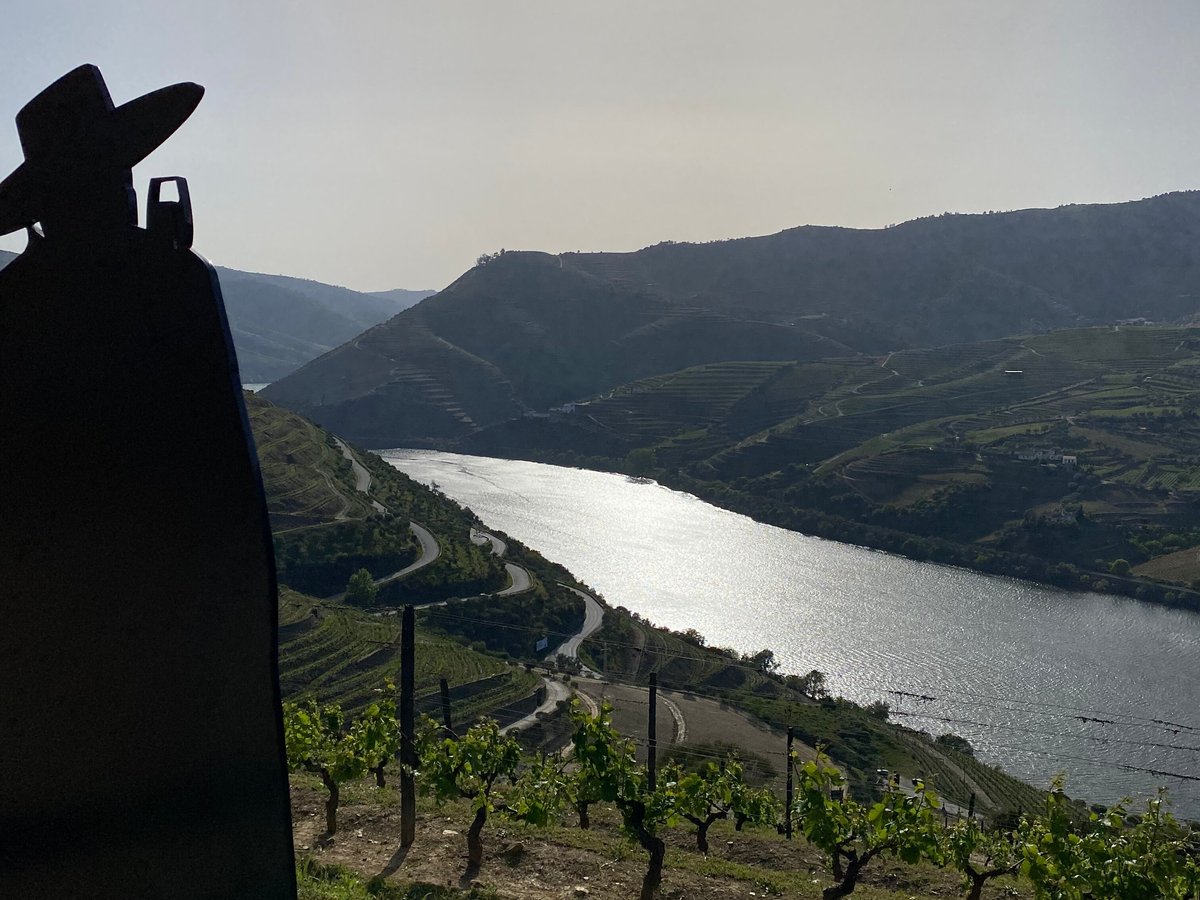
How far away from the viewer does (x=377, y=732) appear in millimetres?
8656

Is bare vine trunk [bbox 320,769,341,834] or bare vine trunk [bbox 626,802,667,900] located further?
bare vine trunk [bbox 320,769,341,834]

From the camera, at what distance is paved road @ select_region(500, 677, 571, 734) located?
77.5 ft

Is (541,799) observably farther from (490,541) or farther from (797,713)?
(490,541)

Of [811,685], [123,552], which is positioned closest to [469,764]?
[123,552]

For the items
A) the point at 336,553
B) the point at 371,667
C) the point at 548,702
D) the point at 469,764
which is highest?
the point at 469,764

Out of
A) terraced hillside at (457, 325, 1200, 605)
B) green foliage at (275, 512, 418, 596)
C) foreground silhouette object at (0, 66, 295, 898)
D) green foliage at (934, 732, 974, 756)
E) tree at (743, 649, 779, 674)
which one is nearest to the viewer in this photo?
foreground silhouette object at (0, 66, 295, 898)

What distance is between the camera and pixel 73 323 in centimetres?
281

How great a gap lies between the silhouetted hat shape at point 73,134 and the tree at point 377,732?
6.55 meters

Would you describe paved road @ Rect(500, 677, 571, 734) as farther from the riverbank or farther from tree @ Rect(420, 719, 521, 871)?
the riverbank

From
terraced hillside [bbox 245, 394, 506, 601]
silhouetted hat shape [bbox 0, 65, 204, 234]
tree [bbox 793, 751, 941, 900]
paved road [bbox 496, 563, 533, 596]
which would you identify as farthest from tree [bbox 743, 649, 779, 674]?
silhouetted hat shape [bbox 0, 65, 204, 234]

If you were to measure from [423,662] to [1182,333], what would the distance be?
89099mm

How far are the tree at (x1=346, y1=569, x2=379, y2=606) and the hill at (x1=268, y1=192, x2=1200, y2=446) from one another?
2341 inches

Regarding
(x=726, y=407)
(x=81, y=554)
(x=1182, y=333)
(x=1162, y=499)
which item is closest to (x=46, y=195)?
(x=81, y=554)

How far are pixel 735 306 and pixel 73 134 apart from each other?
13748cm
